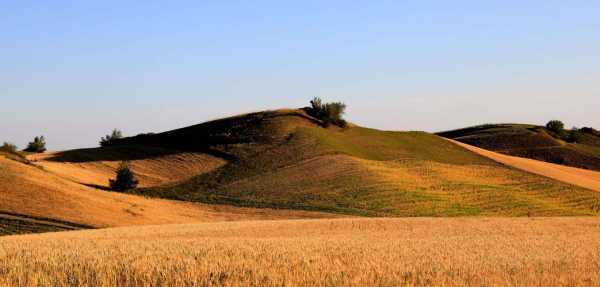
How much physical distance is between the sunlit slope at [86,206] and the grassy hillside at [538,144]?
6027cm

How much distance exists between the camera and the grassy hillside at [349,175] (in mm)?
59031

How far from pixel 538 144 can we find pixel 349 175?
178ft

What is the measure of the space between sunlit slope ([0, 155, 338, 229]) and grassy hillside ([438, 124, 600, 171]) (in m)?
60.3

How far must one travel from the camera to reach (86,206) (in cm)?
4850

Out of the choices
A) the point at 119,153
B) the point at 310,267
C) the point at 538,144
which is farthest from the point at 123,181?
the point at 538,144

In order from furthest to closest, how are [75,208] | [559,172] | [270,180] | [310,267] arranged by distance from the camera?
[559,172] < [270,180] < [75,208] < [310,267]

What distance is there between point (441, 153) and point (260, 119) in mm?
21466

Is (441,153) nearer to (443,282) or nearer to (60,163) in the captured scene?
(60,163)

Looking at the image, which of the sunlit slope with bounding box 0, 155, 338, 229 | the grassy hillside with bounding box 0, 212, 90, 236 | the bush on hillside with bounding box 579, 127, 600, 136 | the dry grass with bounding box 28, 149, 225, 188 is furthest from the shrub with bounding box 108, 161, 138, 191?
the bush on hillside with bounding box 579, 127, 600, 136

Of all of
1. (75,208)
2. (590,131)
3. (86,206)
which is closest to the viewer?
(75,208)

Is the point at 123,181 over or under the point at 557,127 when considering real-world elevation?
under

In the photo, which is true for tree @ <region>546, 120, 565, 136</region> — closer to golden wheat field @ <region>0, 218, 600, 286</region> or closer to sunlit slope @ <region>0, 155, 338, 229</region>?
sunlit slope @ <region>0, 155, 338, 229</region>

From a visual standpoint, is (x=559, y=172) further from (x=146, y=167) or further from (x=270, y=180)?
(x=146, y=167)

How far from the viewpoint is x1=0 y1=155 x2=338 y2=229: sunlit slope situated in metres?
45.6
